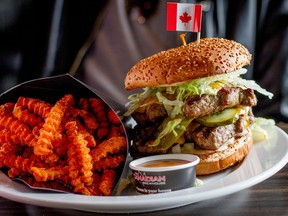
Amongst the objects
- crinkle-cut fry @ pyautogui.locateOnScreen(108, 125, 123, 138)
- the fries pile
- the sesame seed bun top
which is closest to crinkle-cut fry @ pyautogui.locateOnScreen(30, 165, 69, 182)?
the fries pile

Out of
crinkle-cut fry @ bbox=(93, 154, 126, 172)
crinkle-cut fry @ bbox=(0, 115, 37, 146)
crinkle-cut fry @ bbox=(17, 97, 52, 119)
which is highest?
crinkle-cut fry @ bbox=(17, 97, 52, 119)

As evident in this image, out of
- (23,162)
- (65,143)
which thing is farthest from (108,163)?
(23,162)

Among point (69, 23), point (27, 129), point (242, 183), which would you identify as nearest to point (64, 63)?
point (69, 23)

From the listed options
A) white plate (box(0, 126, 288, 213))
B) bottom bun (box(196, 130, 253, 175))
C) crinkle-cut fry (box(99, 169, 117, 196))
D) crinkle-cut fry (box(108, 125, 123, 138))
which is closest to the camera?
white plate (box(0, 126, 288, 213))

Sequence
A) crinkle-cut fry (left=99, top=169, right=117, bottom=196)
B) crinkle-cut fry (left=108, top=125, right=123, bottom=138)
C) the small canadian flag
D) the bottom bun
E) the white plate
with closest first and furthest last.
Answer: the white plate → crinkle-cut fry (left=99, top=169, right=117, bottom=196) → crinkle-cut fry (left=108, top=125, right=123, bottom=138) → the bottom bun → the small canadian flag

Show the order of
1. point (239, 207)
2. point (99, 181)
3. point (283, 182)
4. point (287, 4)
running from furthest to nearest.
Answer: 1. point (287, 4)
2. point (283, 182)
3. point (99, 181)
4. point (239, 207)

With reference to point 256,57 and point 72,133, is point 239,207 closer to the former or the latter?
point 72,133

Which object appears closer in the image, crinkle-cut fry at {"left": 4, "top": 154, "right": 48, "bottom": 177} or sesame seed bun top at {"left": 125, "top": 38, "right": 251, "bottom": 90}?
crinkle-cut fry at {"left": 4, "top": 154, "right": 48, "bottom": 177}

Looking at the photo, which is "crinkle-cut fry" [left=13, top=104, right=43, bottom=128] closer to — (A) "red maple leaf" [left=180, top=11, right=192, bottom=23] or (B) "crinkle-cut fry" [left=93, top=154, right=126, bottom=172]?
(B) "crinkle-cut fry" [left=93, top=154, right=126, bottom=172]
